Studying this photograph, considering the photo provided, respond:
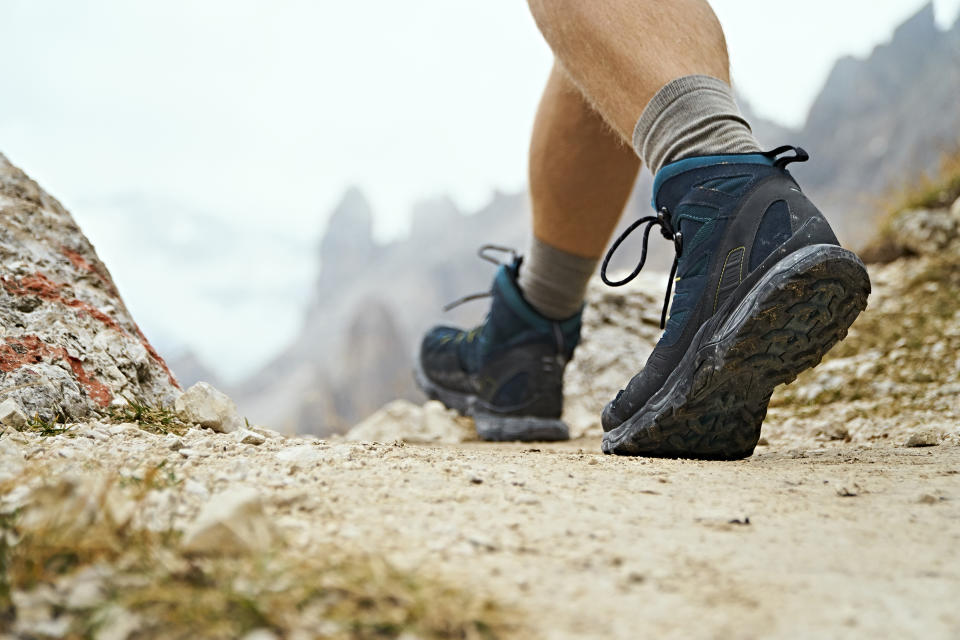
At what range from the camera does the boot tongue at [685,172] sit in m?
1.20

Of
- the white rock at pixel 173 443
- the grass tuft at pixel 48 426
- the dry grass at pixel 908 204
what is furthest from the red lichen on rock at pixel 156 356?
the dry grass at pixel 908 204

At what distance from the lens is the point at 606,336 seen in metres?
3.28

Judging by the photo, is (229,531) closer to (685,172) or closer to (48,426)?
(48,426)

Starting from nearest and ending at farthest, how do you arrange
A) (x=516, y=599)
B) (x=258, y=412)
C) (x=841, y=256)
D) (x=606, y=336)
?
(x=516, y=599)
(x=841, y=256)
(x=606, y=336)
(x=258, y=412)

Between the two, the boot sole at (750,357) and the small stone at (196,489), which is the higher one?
the boot sole at (750,357)

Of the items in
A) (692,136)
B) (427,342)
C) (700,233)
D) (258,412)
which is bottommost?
(258,412)

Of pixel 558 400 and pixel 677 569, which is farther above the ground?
pixel 558 400

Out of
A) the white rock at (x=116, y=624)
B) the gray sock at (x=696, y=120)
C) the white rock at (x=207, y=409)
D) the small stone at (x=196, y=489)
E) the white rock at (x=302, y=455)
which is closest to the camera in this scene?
the white rock at (x=116, y=624)

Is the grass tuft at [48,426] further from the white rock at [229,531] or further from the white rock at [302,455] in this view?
the white rock at [229,531]

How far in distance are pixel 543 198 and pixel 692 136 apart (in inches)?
31.0

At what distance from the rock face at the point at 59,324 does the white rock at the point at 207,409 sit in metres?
0.12

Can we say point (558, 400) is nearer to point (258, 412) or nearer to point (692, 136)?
point (692, 136)

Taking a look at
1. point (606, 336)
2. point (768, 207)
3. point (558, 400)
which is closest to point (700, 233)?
point (768, 207)

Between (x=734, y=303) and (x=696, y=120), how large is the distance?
35cm
